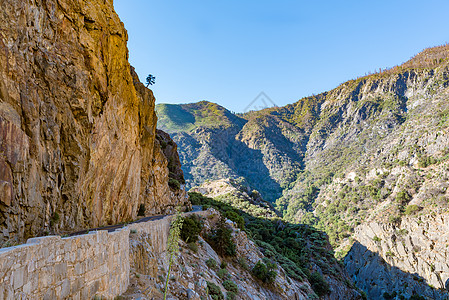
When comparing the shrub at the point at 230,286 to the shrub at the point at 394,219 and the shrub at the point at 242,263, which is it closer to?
the shrub at the point at 242,263

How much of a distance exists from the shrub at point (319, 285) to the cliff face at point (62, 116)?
2720cm

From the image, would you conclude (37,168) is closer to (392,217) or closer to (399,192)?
(392,217)

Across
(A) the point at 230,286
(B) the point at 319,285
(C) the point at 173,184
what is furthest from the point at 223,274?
(C) the point at 173,184

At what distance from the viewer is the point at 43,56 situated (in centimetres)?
1316

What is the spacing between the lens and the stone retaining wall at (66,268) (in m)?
4.66

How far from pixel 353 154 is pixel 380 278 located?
73.7m

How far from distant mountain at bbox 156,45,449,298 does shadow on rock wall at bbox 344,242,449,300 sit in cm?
235

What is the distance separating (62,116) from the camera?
1404cm

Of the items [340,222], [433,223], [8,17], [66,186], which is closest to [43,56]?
[8,17]

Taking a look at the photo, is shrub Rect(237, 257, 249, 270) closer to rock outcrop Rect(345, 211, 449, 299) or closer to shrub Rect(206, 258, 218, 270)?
shrub Rect(206, 258, 218, 270)

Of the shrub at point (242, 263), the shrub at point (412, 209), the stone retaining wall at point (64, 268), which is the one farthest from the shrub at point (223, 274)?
the shrub at point (412, 209)

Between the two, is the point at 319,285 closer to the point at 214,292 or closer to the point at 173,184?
the point at 173,184

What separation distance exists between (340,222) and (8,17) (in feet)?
330

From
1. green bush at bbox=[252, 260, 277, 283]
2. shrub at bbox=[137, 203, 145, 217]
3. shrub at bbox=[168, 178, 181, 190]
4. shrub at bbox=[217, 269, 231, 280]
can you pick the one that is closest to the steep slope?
shrub at bbox=[168, 178, 181, 190]
